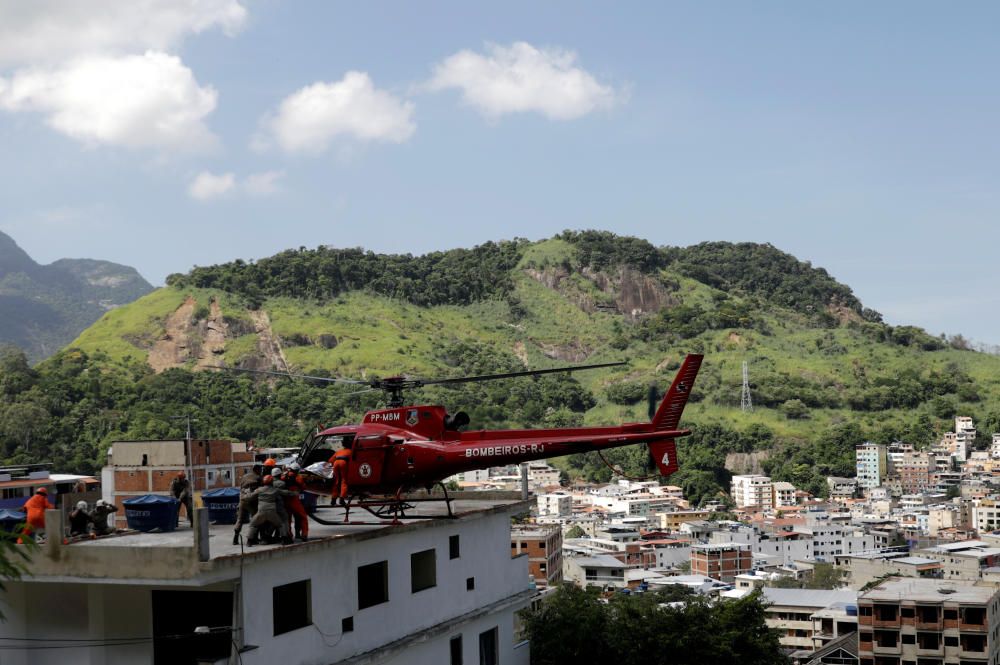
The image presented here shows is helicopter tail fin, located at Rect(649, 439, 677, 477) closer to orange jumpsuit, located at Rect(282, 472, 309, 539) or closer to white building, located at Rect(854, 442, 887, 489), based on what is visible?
orange jumpsuit, located at Rect(282, 472, 309, 539)

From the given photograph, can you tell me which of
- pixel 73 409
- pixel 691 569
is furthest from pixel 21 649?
pixel 73 409

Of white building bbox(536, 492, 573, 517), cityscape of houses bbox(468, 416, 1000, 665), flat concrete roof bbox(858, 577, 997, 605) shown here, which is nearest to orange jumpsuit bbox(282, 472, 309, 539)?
cityscape of houses bbox(468, 416, 1000, 665)

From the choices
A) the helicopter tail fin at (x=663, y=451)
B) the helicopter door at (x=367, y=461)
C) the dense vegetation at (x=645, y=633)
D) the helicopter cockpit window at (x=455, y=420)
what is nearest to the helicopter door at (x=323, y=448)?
the helicopter door at (x=367, y=461)

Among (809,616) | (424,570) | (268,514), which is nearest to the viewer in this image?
(268,514)

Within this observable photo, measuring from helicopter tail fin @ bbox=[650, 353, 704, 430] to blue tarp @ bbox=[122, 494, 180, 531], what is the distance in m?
9.43

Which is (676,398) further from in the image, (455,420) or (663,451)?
(455,420)

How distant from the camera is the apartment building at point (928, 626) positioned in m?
62.6

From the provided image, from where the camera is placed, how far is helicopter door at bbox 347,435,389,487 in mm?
19328

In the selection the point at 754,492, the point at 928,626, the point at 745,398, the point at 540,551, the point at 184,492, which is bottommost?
the point at 754,492

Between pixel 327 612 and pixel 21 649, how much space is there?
388 cm

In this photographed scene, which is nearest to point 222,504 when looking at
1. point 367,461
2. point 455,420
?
point 367,461

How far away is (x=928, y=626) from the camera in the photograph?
6341 centimetres

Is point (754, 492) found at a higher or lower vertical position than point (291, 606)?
lower

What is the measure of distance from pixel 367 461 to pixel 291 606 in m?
4.70
